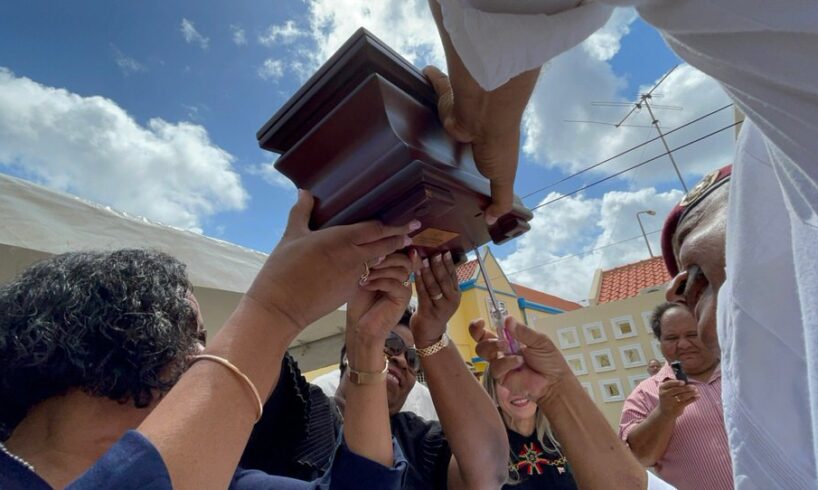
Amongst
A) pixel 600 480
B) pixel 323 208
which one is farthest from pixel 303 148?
pixel 600 480

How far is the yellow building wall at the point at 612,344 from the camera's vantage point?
791 centimetres

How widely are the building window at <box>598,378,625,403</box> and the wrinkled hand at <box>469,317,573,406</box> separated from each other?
26.9 feet

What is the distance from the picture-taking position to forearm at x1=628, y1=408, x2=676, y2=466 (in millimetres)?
1934

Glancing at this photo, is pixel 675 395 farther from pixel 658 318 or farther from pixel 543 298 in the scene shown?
pixel 543 298

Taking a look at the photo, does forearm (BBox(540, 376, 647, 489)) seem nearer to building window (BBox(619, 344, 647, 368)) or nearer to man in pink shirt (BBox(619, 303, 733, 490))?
man in pink shirt (BBox(619, 303, 733, 490))

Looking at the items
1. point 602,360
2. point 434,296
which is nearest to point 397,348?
point 434,296

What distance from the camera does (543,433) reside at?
1814 millimetres

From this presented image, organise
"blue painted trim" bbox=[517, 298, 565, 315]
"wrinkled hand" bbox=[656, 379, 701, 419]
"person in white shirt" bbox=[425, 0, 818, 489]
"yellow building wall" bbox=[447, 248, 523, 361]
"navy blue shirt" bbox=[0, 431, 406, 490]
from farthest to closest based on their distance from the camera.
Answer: "blue painted trim" bbox=[517, 298, 565, 315] → "yellow building wall" bbox=[447, 248, 523, 361] → "wrinkled hand" bbox=[656, 379, 701, 419] → "navy blue shirt" bbox=[0, 431, 406, 490] → "person in white shirt" bbox=[425, 0, 818, 489]

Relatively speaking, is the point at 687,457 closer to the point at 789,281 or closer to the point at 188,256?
the point at 789,281

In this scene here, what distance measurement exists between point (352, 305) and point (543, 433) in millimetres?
1188

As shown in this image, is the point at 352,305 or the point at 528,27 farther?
the point at 352,305

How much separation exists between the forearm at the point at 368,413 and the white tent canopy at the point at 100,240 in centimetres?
96

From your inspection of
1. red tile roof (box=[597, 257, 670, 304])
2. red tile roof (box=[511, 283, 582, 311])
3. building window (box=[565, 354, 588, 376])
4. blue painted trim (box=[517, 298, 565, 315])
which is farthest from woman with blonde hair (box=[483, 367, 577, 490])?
red tile roof (box=[511, 283, 582, 311])

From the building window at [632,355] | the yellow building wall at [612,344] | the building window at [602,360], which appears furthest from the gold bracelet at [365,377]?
the building window at [602,360]
